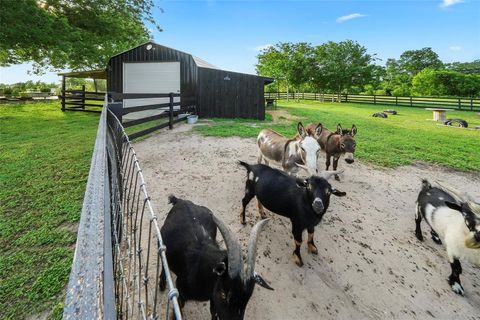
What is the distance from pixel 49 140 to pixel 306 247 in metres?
9.69

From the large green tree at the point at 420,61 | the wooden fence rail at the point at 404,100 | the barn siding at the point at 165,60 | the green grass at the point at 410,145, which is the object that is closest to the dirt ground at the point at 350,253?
the green grass at the point at 410,145

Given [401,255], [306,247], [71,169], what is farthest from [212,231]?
[71,169]

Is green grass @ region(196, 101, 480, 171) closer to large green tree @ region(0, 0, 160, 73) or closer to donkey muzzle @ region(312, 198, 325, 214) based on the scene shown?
donkey muzzle @ region(312, 198, 325, 214)

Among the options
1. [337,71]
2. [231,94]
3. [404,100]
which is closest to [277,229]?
[231,94]

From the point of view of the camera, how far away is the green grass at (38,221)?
9.08 ft

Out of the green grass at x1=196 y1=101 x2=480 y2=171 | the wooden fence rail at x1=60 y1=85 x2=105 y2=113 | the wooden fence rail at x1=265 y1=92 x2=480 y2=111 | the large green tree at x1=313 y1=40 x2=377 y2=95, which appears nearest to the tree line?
the large green tree at x1=313 y1=40 x2=377 y2=95

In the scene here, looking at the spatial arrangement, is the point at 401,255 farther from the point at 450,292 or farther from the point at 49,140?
the point at 49,140

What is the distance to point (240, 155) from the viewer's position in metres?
8.19

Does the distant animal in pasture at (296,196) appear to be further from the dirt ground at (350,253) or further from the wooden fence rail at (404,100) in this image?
the wooden fence rail at (404,100)

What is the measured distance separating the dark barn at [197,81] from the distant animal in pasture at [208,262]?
12.7m

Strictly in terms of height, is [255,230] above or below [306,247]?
above

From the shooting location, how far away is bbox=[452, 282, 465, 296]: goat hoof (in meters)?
3.54

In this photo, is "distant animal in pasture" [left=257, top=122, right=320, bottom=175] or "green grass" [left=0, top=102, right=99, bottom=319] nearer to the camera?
"green grass" [left=0, top=102, right=99, bottom=319]

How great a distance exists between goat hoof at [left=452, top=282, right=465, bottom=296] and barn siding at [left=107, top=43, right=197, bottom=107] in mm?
13667
